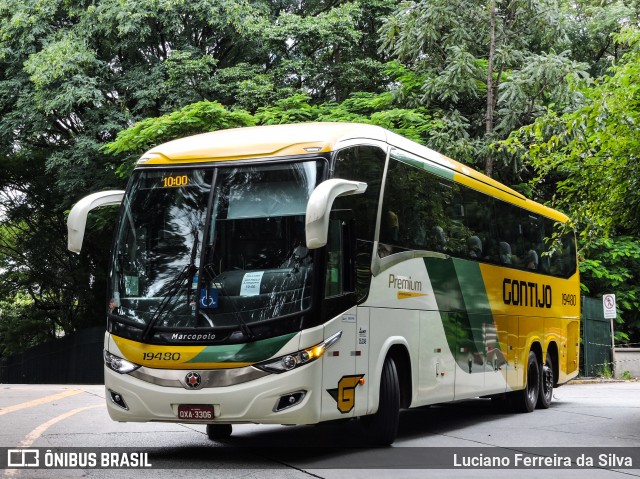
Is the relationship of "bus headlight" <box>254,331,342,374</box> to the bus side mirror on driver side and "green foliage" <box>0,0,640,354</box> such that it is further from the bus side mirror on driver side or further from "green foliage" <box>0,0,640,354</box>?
"green foliage" <box>0,0,640,354</box>

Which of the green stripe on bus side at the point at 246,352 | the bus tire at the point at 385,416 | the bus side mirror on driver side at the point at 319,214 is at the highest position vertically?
the bus side mirror on driver side at the point at 319,214

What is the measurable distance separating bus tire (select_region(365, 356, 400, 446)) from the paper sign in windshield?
7.28 feet

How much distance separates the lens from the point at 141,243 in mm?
10055

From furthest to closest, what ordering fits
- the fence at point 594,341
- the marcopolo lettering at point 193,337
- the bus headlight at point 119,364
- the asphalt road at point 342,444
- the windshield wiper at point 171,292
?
the fence at point 594,341
the bus headlight at point 119,364
the windshield wiper at point 171,292
the marcopolo lettering at point 193,337
the asphalt road at point 342,444

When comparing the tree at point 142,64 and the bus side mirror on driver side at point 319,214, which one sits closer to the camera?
the bus side mirror on driver side at point 319,214

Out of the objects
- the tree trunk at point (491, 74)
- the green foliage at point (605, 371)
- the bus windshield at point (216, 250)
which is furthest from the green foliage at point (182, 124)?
the bus windshield at point (216, 250)

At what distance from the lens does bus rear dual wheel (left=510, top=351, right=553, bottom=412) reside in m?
16.4

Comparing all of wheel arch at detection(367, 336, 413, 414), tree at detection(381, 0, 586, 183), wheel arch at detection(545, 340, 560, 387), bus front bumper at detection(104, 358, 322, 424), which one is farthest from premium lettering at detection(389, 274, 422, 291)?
tree at detection(381, 0, 586, 183)

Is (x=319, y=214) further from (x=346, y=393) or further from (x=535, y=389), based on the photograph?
(x=535, y=389)

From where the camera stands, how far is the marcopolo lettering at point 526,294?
15.6 meters

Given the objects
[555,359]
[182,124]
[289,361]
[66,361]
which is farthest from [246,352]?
[66,361]

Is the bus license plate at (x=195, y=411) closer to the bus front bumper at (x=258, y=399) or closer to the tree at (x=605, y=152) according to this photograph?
the bus front bumper at (x=258, y=399)

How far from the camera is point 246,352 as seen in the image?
930 cm

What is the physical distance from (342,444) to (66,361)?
33516mm
